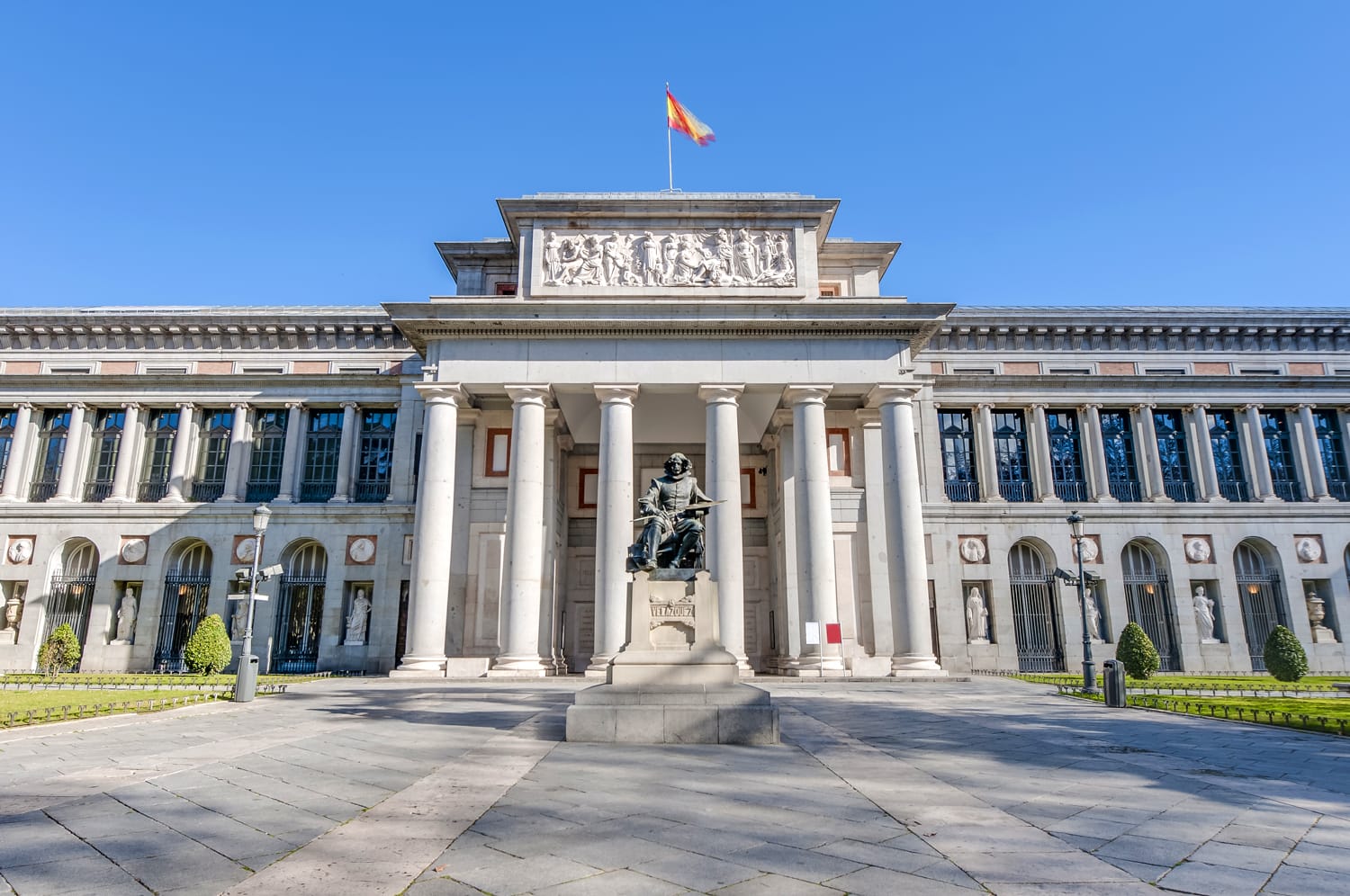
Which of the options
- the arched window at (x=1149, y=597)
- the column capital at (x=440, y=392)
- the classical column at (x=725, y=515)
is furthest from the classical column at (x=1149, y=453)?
the column capital at (x=440, y=392)

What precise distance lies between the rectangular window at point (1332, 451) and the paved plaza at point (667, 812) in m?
32.8

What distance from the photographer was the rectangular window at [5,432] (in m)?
37.0

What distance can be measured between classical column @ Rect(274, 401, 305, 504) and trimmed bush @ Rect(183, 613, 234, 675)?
8428 mm

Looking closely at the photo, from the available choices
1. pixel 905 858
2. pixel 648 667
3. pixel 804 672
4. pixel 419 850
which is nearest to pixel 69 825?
pixel 419 850

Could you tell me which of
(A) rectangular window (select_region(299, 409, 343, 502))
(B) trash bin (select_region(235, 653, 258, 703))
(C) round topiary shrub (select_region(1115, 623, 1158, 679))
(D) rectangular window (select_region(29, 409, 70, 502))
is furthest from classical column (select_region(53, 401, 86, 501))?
(C) round topiary shrub (select_region(1115, 623, 1158, 679))

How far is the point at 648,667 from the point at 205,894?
7.57 meters

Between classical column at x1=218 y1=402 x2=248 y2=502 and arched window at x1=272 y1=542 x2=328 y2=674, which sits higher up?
classical column at x1=218 y1=402 x2=248 y2=502

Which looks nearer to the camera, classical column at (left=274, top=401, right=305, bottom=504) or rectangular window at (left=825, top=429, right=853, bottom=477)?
rectangular window at (left=825, top=429, right=853, bottom=477)

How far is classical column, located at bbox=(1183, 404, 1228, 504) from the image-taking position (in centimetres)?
3578

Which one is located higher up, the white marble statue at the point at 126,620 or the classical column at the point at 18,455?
the classical column at the point at 18,455

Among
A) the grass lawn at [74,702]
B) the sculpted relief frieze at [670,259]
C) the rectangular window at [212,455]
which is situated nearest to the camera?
the grass lawn at [74,702]

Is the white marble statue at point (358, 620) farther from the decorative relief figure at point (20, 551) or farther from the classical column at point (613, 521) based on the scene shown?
the decorative relief figure at point (20, 551)

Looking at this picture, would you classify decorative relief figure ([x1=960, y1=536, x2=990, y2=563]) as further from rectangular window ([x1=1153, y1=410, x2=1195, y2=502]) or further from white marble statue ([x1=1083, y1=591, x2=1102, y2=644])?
rectangular window ([x1=1153, y1=410, x2=1195, y2=502])

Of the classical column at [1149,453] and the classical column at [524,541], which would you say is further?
the classical column at [1149,453]
